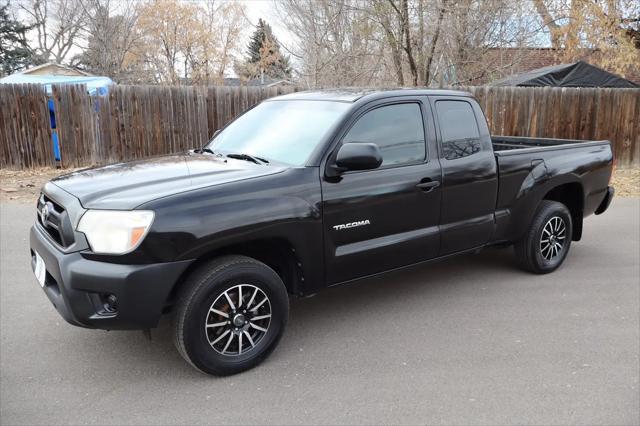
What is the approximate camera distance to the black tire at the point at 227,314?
316 cm

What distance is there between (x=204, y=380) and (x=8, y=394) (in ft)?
3.76

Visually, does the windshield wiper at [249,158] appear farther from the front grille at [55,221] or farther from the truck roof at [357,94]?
the front grille at [55,221]

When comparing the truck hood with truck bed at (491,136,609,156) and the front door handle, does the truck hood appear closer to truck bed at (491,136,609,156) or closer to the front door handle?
the front door handle

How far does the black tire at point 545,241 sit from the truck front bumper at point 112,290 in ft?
11.5

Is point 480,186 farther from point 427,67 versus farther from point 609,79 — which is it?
point 609,79

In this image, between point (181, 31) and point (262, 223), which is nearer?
point (262, 223)

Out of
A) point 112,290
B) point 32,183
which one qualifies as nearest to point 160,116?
point 32,183

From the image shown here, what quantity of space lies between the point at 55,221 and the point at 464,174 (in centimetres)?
314

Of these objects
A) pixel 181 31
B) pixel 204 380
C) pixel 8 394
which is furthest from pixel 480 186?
pixel 181 31

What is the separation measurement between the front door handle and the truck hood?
1195 mm

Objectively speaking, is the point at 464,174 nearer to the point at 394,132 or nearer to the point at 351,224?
the point at 394,132

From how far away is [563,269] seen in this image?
5.63 metres

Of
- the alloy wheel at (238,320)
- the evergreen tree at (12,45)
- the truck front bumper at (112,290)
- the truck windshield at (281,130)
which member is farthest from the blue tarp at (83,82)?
the evergreen tree at (12,45)

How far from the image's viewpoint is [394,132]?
4.19m
